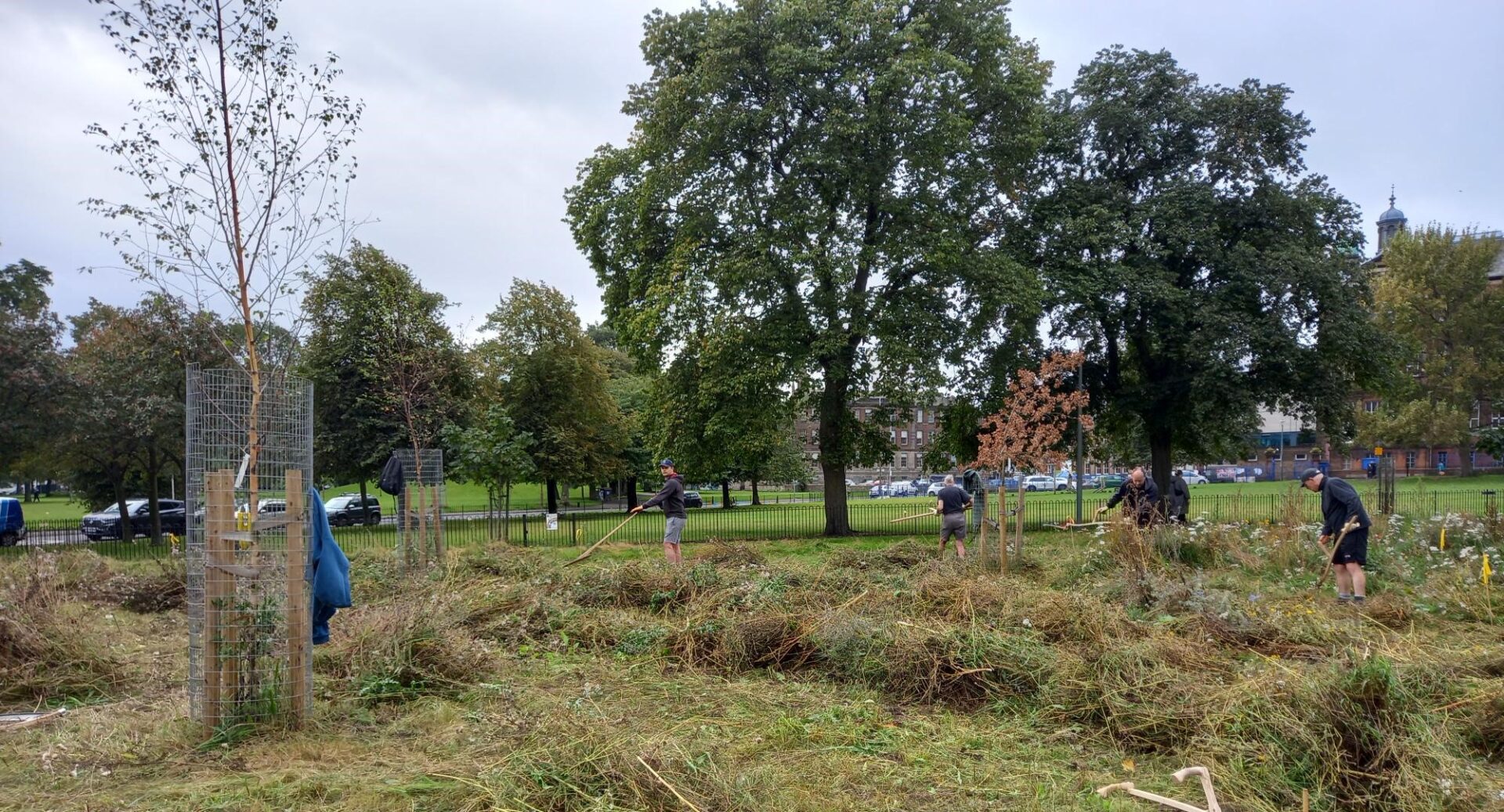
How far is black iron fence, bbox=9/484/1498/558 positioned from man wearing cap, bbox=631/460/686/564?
469cm

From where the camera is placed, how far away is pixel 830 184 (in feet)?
69.3

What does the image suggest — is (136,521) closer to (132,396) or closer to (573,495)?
(132,396)

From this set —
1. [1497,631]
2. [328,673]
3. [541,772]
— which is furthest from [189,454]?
[1497,631]

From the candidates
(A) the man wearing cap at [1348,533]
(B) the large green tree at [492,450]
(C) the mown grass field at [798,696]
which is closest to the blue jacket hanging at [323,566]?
(C) the mown grass field at [798,696]

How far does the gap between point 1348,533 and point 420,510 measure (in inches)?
457

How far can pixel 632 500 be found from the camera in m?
47.6

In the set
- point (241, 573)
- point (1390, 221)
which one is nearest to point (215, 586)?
point (241, 573)

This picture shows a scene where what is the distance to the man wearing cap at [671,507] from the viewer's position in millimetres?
13703

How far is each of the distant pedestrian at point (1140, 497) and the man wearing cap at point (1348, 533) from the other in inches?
117

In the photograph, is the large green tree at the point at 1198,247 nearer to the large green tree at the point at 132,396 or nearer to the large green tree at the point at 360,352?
the large green tree at the point at 360,352

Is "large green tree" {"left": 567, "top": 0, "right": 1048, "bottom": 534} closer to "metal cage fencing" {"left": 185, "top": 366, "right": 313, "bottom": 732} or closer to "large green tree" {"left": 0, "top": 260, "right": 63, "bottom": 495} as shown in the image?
"large green tree" {"left": 0, "top": 260, "right": 63, "bottom": 495}

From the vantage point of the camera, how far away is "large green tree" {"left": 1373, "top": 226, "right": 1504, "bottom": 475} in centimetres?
5150

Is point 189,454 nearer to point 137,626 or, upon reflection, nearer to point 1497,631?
point 137,626

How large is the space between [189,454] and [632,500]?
138 feet
